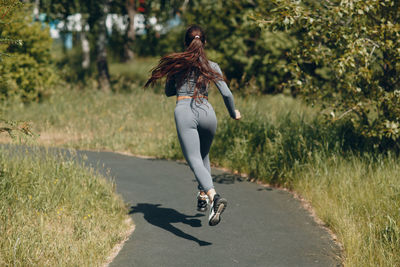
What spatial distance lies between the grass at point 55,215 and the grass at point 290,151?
65.0 inches

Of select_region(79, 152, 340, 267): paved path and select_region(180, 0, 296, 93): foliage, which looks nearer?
select_region(79, 152, 340, 267): paved path

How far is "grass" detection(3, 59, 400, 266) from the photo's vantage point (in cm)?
514

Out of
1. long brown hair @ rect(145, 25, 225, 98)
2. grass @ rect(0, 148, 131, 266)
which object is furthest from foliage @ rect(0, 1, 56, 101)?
long brown hair @ rect(145, 25, 225, 98)

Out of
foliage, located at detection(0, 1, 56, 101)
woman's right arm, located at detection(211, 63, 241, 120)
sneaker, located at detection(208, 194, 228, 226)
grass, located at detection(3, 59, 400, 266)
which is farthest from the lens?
foliage, located at detection(0, 1, 56, 101)

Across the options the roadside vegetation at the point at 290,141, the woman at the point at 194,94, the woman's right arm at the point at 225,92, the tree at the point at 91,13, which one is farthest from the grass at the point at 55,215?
the tree at the point at 91,13

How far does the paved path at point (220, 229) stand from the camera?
4.83 metres

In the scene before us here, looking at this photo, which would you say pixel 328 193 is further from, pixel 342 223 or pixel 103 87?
pixel 103 87

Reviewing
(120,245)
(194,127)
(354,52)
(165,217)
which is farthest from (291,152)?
(120,245)

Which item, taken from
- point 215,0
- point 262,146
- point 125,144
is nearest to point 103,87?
point 215,0

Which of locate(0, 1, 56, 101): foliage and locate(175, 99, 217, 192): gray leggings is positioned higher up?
locate(175, 99, 217, 192): gray leggings

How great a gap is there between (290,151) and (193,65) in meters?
3.21

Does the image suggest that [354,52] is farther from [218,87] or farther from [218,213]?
[218,213]

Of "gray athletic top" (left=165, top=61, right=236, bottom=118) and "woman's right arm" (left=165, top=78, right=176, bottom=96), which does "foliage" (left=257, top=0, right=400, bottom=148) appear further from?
"woman's right arm" (left=165, top=78, right=176, bottom=96)

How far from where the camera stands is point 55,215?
218 inches
